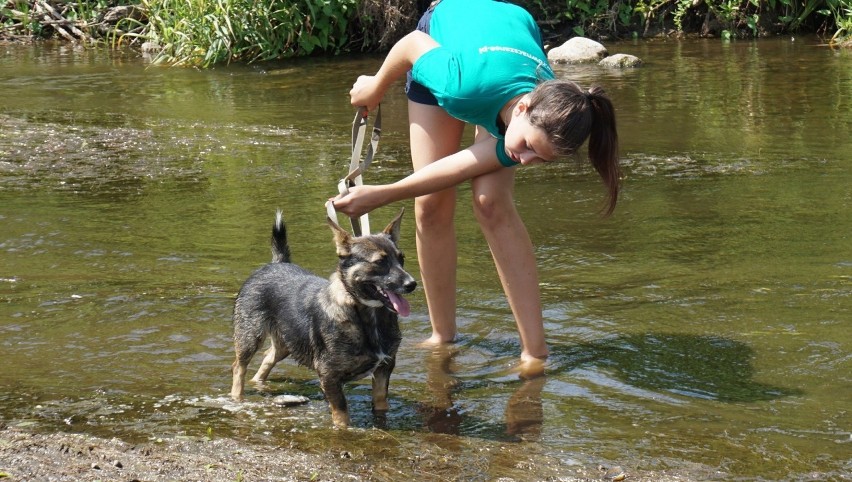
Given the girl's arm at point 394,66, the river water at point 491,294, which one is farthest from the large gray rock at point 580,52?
the girl's arm at point 394,66

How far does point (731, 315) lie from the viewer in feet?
18.4

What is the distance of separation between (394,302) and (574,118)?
1.02 m

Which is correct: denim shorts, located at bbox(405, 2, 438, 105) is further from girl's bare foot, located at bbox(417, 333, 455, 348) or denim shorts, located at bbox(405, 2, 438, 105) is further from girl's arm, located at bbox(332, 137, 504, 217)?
girl's bare foot, located at bbox(417, 333, 455, 348)

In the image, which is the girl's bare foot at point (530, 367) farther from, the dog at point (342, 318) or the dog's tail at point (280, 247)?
the dog's tail at point (280, 247)

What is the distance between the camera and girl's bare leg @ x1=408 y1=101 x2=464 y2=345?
4879 mm

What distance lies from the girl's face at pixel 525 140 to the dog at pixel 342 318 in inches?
21.6

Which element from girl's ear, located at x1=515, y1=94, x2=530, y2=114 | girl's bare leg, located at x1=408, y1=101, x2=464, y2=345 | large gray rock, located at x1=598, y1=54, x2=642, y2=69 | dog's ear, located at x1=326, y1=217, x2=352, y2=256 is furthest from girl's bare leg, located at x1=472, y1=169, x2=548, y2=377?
large gray rock, located at x1=598, y1=54, x2=642, y2=69

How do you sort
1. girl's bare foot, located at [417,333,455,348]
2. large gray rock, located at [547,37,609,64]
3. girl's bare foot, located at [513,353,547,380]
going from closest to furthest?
girl's bare foot, located at [513,353,547,380] < girl's bare foot, located at [417,333,455,348] < large gray rock, located at [547,37,609,64]

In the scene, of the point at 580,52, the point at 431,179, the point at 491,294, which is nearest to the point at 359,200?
the point at 431,179

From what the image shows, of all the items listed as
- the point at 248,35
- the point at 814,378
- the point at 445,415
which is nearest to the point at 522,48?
the point at 445,415

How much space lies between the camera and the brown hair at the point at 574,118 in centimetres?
416

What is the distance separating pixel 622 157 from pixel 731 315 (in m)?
3.85

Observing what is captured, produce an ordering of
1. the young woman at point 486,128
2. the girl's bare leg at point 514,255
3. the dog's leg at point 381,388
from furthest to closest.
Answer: the girl's bare leg at point 514,255 < the dog's leg at point 381,388 < the young woman at point 486,128

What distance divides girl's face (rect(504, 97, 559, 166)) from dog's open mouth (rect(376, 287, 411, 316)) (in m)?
0.75
